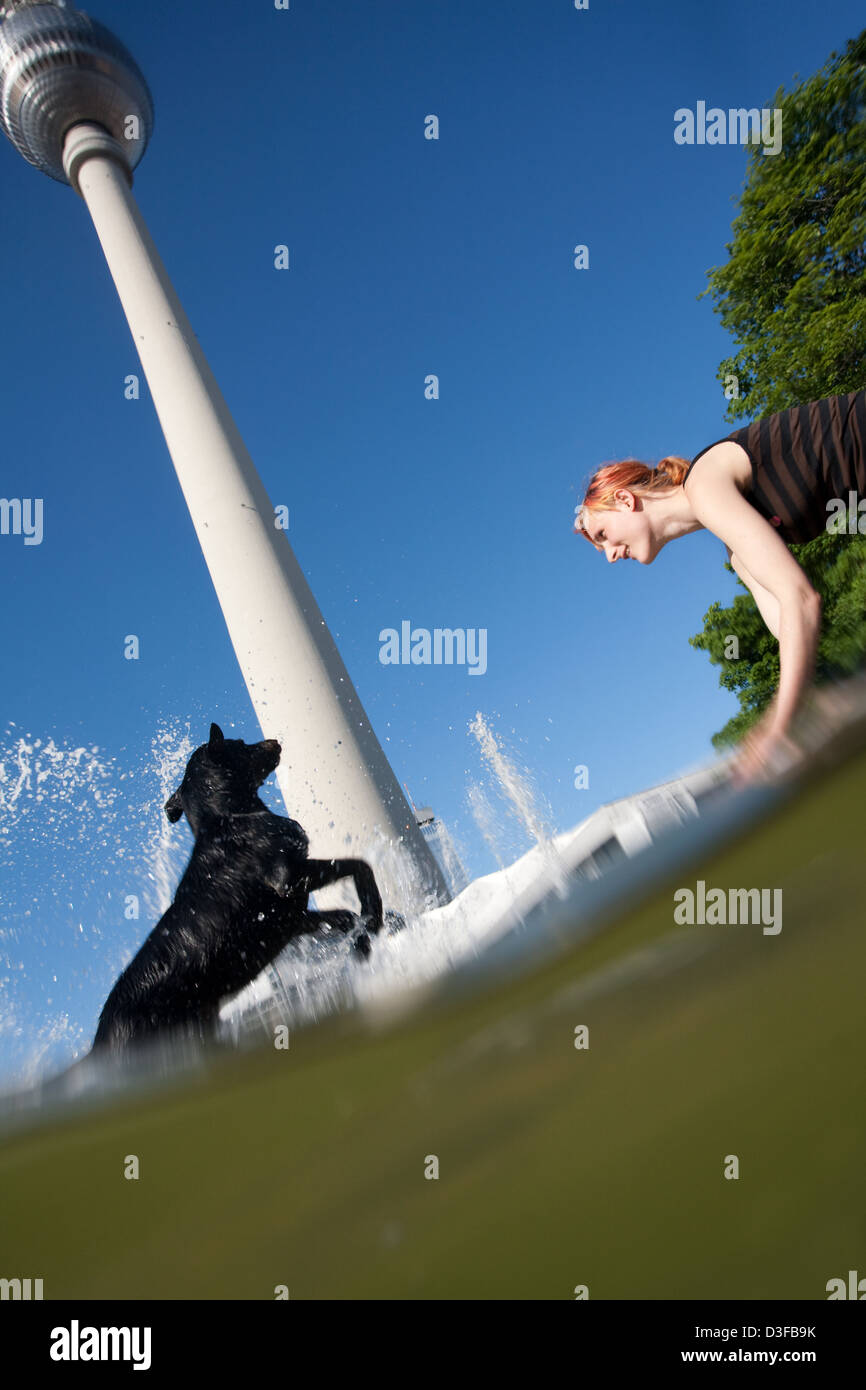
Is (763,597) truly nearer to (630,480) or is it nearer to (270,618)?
(630,480)

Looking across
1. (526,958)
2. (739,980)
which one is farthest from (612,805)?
(739,980)

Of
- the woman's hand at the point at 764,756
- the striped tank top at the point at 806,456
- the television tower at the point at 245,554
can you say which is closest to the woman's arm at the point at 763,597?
the striped tank top at the point at 806,456

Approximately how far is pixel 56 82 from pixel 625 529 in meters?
26.2

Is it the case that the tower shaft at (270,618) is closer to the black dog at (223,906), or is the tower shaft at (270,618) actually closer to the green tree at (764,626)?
the black dog at (223,906)

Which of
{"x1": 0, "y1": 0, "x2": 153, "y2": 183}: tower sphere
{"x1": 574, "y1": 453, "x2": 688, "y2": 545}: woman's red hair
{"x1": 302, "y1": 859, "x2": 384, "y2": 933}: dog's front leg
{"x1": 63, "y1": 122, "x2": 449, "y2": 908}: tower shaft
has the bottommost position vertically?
{"x1": 302, "y1": 859, "x2": 384, "y2": 933}: dog's front leg

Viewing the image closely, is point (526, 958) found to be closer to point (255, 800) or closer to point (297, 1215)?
point (297, 1215)

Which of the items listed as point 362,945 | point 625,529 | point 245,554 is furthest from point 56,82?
point 362,945

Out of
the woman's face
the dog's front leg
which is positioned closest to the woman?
the woman's face

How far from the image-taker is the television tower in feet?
35.7

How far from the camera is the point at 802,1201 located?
4.82 feet

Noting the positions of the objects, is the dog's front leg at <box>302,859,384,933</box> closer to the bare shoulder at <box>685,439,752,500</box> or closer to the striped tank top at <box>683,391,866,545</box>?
the bare shoulder at <box>685,439,752,500</box>

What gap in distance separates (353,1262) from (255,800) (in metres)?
3.23

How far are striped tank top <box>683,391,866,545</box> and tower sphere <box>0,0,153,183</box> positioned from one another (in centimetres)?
2422

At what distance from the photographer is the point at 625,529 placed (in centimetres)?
337
